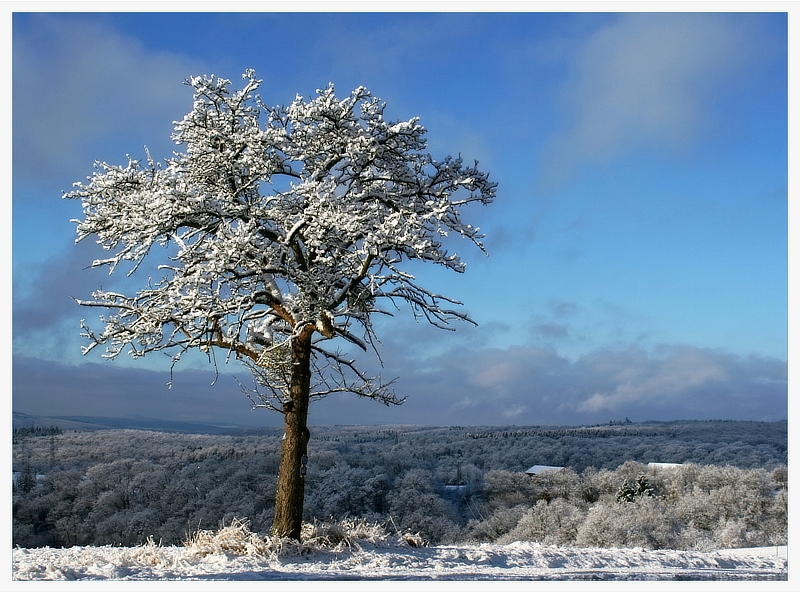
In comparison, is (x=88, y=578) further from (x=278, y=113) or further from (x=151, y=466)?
(x=151, y=466)

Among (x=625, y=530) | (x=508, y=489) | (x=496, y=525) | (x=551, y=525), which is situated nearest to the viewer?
(x=625, y=530)

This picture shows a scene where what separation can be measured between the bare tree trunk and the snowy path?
2.34 feet

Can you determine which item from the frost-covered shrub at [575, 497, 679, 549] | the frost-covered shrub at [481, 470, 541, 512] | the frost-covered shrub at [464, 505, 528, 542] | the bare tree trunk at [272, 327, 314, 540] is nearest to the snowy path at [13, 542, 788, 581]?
the bare tree trunk at [272, 327, 314, 540]

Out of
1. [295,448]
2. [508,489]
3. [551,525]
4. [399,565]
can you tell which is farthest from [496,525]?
[399,565]

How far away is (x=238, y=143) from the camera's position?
32.7 ft

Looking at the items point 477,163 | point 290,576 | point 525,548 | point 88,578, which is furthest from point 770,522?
point 88,578

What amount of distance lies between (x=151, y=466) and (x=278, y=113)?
41.8 metres

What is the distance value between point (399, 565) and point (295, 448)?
2.52m

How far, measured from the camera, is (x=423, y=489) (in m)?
44.8

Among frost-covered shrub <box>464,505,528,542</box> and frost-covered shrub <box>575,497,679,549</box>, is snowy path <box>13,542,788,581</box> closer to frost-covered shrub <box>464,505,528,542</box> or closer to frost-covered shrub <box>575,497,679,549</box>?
frost-covered shrub <box>575,497,679,549</box>

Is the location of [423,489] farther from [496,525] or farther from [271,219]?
[271,219]

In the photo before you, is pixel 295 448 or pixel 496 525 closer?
pixel 295 448

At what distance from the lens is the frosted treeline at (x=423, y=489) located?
3039cm

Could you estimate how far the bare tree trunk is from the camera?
978cm
